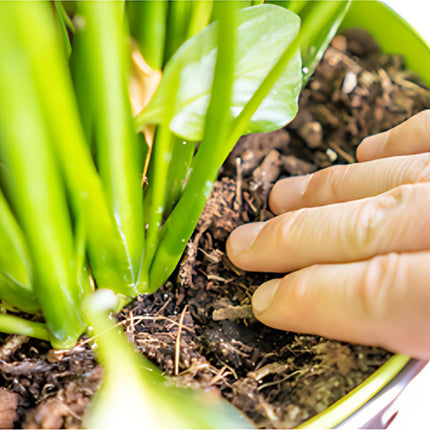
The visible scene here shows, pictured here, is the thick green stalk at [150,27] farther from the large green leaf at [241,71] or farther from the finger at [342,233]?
the finger at [342,233]

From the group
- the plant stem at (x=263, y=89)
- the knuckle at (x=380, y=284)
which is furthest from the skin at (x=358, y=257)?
the plant stem at (x=263, y=89)

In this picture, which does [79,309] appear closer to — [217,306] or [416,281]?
[217,306]

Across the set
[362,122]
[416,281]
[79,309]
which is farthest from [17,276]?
[362,122]

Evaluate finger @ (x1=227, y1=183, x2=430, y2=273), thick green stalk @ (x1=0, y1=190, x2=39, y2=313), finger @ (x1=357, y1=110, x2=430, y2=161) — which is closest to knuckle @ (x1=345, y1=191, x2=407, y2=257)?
finger @ (x1=227, y1=183, x2=430, y2=273)

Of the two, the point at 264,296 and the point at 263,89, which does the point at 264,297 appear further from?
the point at 263,89

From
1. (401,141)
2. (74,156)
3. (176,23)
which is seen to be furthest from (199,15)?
(401,141)
